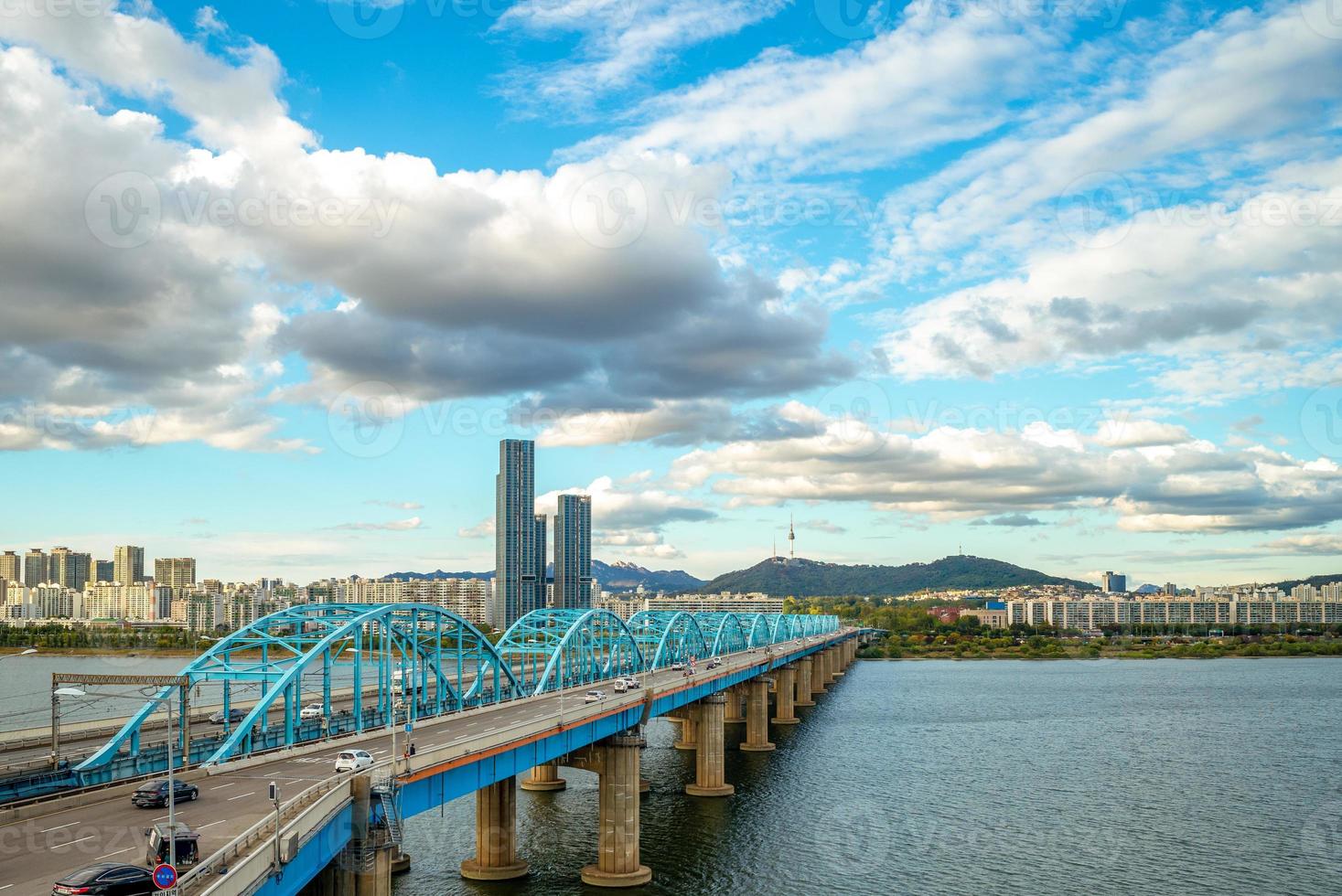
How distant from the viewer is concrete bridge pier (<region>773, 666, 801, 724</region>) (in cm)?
14238

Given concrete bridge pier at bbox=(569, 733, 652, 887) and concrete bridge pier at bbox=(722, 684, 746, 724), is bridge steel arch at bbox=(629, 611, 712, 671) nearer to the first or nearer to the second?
concrete bridge pier at bbox=(722, 684, 746, 724)

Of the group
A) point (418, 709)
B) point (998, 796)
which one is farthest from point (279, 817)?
point (998, 796)

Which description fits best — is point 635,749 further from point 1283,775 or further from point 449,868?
point 1283,775

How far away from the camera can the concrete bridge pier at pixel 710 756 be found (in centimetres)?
8888

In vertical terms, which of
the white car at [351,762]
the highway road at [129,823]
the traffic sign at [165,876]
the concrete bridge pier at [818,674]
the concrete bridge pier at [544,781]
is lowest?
the concrete bridge pier at [818,674]

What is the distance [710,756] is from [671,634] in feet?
125

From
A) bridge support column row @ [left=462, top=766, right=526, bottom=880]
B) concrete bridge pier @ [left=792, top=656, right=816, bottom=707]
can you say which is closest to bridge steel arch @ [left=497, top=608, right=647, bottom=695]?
bridge support column row @ [left=462, top=766, right=526, bottom=880]

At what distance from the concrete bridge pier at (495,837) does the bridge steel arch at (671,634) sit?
55.1 meters

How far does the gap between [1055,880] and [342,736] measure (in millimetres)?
39674

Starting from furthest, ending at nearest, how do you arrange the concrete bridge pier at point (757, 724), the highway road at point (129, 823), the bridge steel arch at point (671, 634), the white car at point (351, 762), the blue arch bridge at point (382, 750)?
the bridge steel arch at point (671, 634) < the concrete bridge pier at point (757, 724) < the white car at point (351, 762) < the blue arch bridge at point (382, 750) < the highway road at point (129, 823)

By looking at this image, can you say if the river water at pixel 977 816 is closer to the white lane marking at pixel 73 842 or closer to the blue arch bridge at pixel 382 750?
the blue arch bridge at pixel 382 750

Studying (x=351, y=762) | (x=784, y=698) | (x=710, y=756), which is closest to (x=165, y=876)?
(x=351, y=762)

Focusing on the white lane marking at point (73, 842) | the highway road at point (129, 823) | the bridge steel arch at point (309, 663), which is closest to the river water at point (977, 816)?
the bridge steel arch at point (309, 663)

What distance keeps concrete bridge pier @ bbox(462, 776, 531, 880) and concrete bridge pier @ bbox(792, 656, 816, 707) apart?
344 feet
